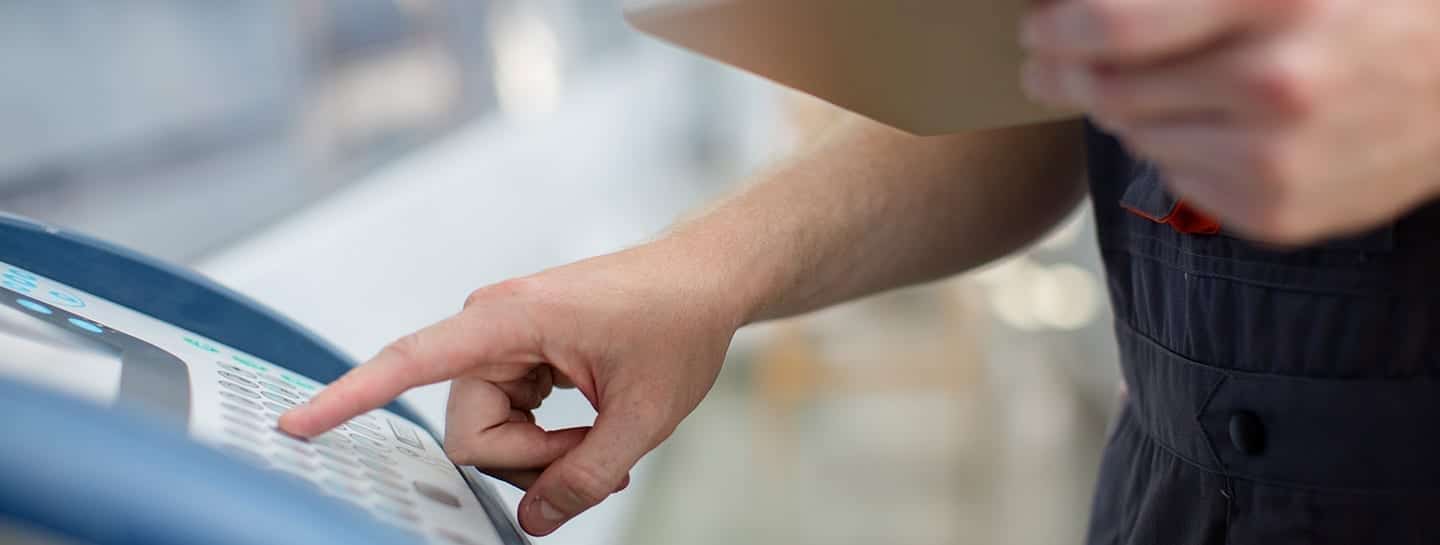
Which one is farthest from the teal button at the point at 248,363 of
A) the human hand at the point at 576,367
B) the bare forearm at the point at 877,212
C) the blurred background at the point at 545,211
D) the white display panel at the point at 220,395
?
the blurred background at the point at 545,211

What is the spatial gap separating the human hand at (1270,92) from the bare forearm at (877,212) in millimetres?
441

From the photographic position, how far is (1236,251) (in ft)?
2.25

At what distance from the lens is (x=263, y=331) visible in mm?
713

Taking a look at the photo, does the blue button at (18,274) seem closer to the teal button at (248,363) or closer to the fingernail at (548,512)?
the teal button at (248,363)

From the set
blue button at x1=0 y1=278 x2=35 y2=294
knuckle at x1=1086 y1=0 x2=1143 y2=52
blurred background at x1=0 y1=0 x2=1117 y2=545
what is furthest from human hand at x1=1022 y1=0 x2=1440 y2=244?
blurred background at x1=0 y1=0 x2=1117 y2=545

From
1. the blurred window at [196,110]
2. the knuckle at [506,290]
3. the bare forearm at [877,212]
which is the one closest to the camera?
the knuckle at [506,290]

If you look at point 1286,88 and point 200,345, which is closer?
point 1286,88

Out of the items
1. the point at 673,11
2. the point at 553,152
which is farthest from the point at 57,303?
the point at 553,152

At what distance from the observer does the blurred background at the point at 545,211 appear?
1402 millimetres

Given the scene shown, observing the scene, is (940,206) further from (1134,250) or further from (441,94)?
(441,94)

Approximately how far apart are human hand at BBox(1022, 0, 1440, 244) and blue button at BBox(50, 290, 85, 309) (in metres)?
0.50

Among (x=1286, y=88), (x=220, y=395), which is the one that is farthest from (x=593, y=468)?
(x=1286, y=88)

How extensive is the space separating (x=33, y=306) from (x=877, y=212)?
564mm

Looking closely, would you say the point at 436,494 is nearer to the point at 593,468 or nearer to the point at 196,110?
the point at 593,468
